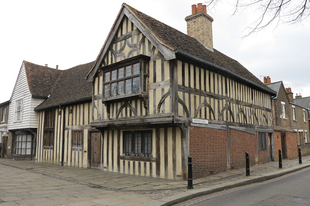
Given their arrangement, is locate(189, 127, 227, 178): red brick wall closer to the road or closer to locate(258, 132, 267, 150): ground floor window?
the road

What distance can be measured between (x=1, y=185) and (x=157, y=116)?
5754mm

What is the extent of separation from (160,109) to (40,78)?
14.0 meters

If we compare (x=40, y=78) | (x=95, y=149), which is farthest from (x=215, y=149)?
(x=40, y=78)

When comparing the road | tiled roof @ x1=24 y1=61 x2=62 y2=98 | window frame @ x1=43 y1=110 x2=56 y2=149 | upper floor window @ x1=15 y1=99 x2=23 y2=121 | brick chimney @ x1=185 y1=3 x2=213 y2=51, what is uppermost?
brick chimney @ x1=185 y1=3 x2=213 y2=51

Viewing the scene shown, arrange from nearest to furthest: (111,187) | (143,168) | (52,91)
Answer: (111,187) → (143,168) → (52,91)

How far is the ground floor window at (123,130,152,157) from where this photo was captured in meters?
10.0

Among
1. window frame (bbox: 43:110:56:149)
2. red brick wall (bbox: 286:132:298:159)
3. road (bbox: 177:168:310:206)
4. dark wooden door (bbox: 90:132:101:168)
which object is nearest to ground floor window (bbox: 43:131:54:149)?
window frame (bbox: 43:110:56:149)

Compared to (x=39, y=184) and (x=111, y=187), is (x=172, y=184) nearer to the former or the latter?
(x=111, y=187)

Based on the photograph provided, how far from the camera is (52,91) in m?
18.7

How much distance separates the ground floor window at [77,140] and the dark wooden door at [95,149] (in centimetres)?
104

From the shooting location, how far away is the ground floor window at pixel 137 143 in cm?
1000

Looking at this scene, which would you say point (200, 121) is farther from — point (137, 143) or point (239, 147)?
point (239, 147)

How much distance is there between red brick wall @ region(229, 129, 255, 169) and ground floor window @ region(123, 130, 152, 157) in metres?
4.30

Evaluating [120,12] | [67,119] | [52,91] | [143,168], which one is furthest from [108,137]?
[52,91]
